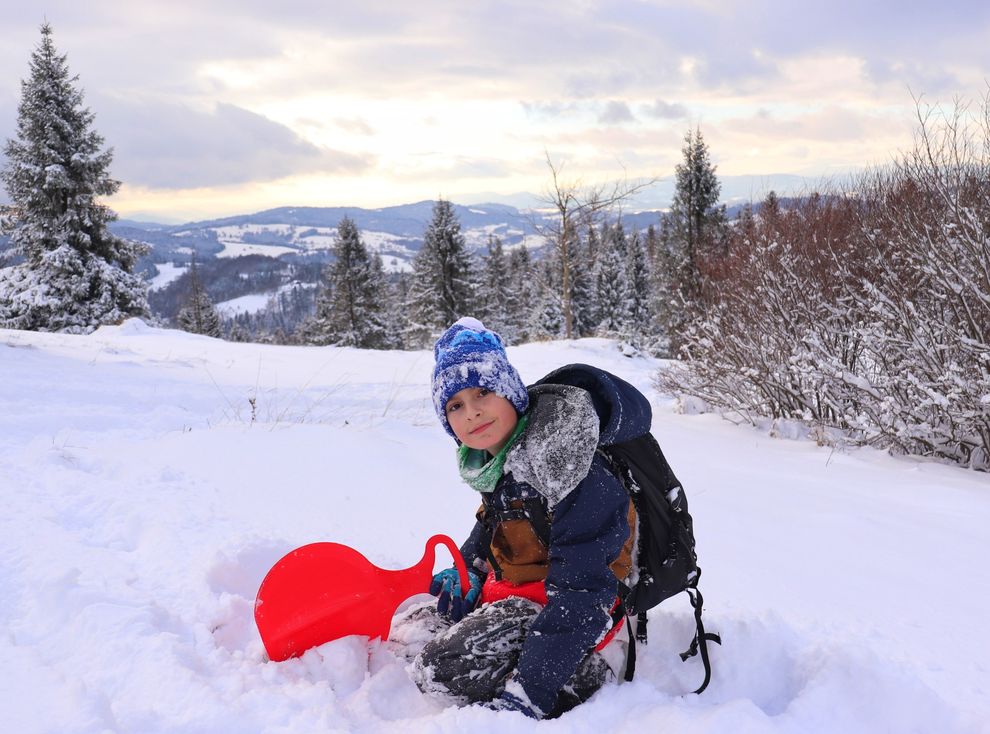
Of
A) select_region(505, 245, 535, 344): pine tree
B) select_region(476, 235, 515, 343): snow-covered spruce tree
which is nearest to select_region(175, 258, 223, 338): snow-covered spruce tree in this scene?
select_region(476, 235, 515, 343): snow-covered spruce tree

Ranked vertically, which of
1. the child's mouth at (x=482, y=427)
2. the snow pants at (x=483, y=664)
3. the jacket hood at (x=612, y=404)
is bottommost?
the snow pants at (x=483, y=664)

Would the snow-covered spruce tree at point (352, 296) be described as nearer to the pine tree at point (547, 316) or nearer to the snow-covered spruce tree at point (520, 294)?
the snow-covered spruce tree at point (520, 294)

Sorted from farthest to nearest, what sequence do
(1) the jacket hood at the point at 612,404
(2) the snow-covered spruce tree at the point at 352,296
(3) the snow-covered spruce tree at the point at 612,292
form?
(3) the snow-covered spruce tree at the point at 612,292
(2) the snow-covered spruce tree at the point at 352,296
(1) the jacket hood at the point at 612,404

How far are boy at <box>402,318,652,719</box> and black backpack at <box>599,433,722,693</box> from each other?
0.15ft

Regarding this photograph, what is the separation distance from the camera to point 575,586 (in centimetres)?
179

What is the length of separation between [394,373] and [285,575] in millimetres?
7367

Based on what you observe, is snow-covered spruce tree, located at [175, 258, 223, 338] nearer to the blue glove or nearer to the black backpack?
the blue glove

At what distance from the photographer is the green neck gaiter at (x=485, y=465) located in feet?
6.60

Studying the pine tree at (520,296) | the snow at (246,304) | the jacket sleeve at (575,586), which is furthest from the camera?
the snow at (246,304)

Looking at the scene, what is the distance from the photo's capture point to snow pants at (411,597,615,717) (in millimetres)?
1841

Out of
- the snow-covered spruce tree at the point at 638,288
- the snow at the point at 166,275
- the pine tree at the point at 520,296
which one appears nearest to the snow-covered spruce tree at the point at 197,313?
the pine tree at the point at 520,296

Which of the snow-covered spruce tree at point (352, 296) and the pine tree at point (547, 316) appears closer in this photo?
the snow-covered spruce tree at point (352, 296)

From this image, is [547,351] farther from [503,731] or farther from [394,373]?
[503,731]

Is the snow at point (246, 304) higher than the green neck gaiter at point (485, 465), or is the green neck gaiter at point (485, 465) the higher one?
the green neck gaiter at point (485, 465)
